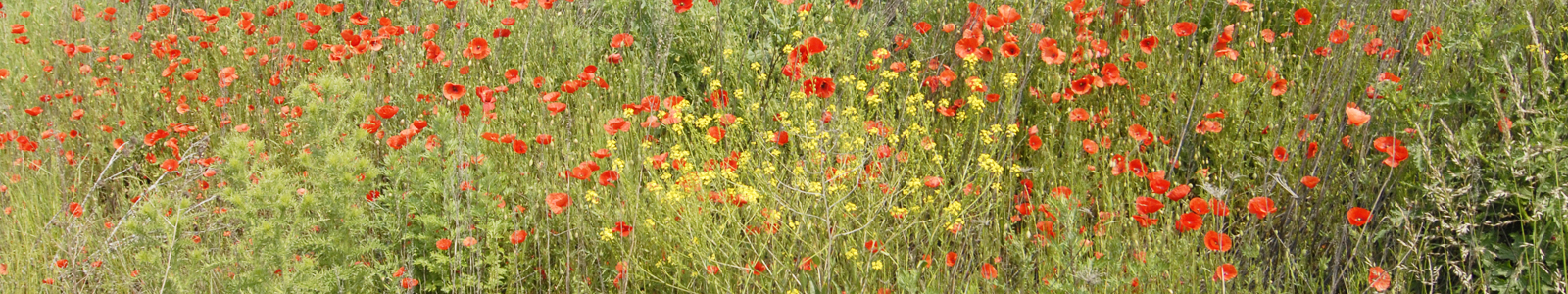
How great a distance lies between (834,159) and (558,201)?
0.59m

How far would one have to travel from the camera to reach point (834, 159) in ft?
7.11

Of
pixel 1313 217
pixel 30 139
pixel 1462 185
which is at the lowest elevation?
pixel 30 139

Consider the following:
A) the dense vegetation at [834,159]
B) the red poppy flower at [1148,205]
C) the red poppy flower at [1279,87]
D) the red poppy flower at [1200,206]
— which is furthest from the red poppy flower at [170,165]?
the red poppy flower at [1279,87]

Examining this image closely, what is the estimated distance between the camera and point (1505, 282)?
173cm

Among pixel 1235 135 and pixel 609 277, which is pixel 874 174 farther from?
pixel 1235 135

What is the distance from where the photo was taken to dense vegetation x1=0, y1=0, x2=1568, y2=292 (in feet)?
5.72

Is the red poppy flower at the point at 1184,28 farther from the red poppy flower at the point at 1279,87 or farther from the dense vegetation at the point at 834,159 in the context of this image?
the red poppy flower at the point at 1279,87

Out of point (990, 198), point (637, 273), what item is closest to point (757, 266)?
point (637, 273)

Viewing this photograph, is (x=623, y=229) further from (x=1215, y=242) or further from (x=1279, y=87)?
(x=1279, y=87)

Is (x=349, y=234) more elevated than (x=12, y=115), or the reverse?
(x=349, y=234)

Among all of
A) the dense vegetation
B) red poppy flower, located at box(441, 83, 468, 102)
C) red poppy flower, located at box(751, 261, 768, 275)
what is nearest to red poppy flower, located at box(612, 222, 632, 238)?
the dense vegetation

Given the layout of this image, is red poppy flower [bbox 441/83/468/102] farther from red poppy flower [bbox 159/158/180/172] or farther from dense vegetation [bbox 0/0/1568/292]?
red poppy flower [bbox 159/158/180/172]

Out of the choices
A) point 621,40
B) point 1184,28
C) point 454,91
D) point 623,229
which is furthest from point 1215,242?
point 454,91

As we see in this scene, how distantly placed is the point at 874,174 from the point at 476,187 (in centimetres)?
79
